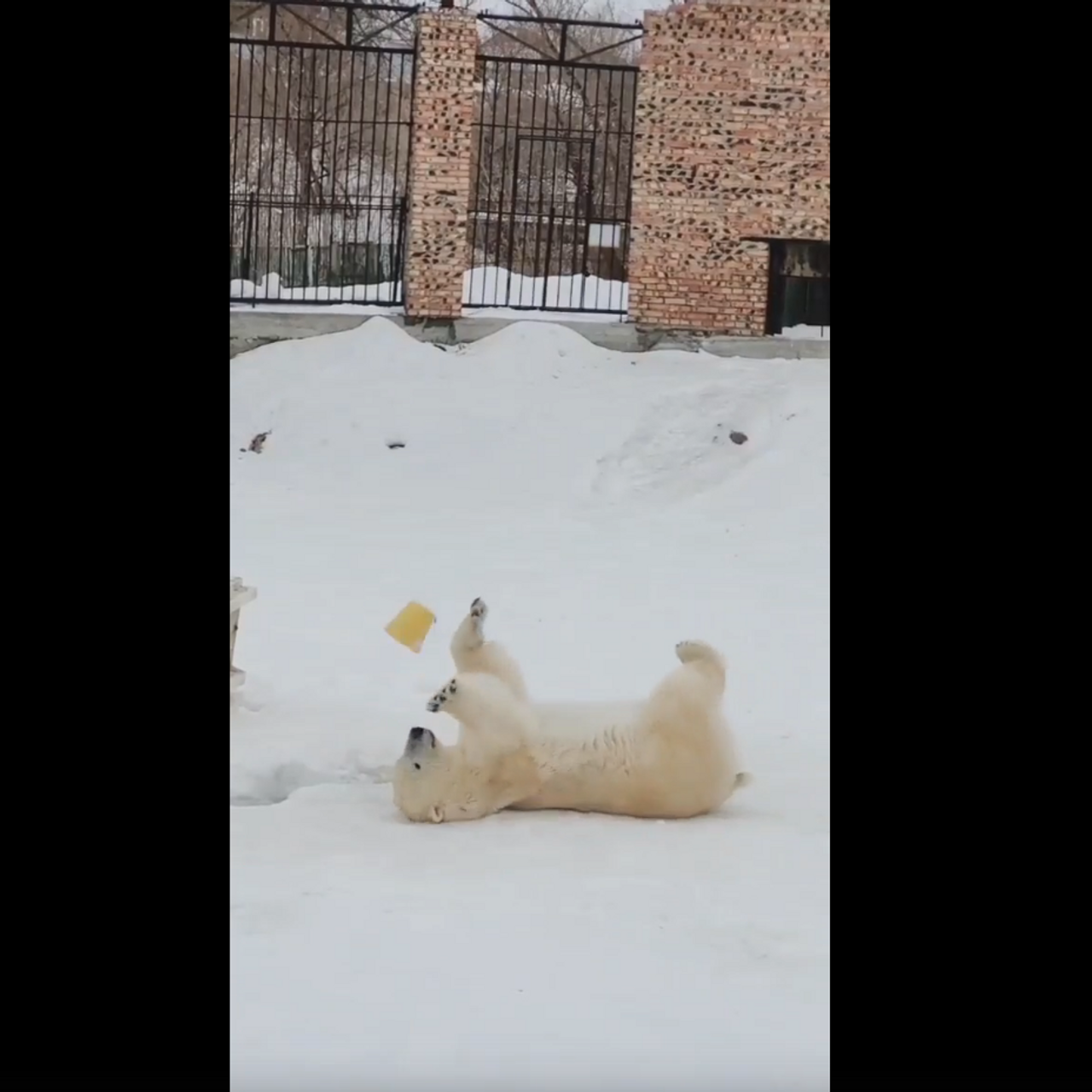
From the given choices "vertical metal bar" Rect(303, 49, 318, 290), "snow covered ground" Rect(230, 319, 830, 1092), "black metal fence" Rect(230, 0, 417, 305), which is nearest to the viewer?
"snow covered ground" Rect(230, 319, 830, 1092)

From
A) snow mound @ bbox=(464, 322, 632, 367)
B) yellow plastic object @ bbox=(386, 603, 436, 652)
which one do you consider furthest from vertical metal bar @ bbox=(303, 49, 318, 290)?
yellow plastic object @ bbox=(386, 603, 436, 652)

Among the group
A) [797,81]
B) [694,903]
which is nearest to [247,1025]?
[694,903]

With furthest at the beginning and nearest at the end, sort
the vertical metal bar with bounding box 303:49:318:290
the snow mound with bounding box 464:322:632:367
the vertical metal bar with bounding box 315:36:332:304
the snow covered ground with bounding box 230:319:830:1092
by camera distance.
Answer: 1. the vertical metal bar with bounding box 315:36:332:304
2. the vertical metal bar with bounding box 303:49:318:290
3. the snow mound with bounding box 464:322:632:367
4. the snow covered ground with bounding box 230:319:830:1092

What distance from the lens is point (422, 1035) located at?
112 inches

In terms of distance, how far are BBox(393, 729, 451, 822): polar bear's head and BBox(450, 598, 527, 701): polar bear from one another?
230 mm

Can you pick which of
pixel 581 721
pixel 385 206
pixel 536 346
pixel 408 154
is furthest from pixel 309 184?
pixel 581 721

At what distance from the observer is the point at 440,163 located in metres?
9.02

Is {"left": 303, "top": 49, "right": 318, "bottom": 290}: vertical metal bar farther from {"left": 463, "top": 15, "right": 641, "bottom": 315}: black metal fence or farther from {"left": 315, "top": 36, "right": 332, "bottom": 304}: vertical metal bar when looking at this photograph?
{"left": 463, "top": 15, "right": 641, "bottom": 315}: black metal fence

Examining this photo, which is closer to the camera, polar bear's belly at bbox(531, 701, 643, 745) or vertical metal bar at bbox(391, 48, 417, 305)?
polar bear's belly at bbox(531, 701, 643, 745)

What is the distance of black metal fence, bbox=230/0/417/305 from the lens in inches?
357

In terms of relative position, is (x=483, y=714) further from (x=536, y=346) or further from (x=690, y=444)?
(x=536, y=346)

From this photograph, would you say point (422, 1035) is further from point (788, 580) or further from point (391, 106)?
point (391, 106)

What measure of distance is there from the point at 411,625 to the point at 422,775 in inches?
12.6
